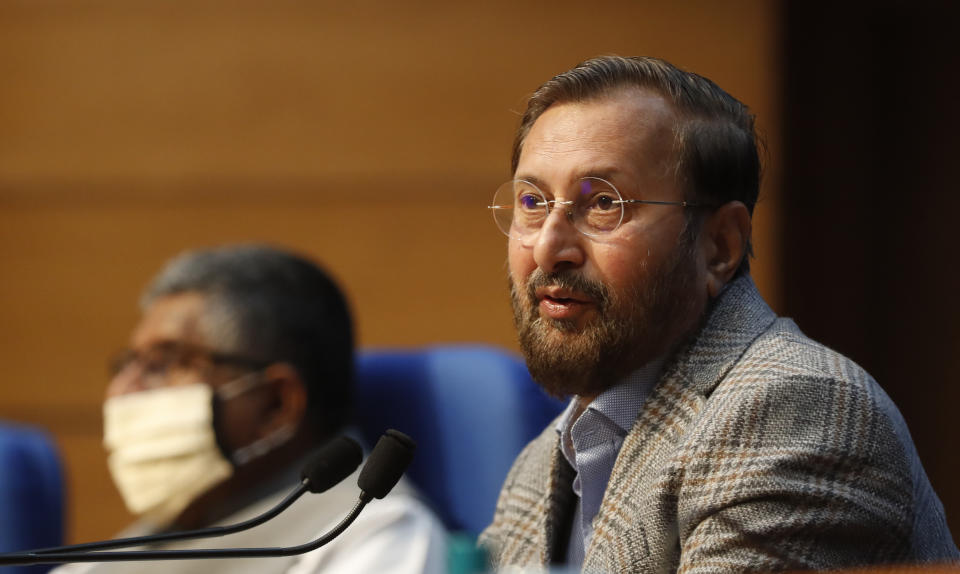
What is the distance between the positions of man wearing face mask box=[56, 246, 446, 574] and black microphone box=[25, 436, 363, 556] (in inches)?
29.2

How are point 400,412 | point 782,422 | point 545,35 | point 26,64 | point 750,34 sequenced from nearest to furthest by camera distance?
point 782,422 < point 400,412 < point 750,34 < point 545,35 < point 26,64

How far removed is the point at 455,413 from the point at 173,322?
0.51 m

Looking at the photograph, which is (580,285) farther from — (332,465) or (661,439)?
(332,465)

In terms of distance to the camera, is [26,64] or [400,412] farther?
[26,64]

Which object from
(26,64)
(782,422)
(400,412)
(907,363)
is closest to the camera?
(782,422)

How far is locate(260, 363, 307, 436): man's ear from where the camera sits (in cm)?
179

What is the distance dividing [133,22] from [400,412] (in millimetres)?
1438

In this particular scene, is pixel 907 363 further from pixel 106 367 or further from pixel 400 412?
pixel 106 367

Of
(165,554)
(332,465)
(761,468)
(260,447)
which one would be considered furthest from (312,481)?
(260,447)

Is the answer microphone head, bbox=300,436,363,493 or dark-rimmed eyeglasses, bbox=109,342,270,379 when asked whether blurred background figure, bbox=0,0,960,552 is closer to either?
dark-rimmed eyeglasses, bbox=109,342,270,379

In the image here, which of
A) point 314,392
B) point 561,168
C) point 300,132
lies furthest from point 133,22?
point 561,168

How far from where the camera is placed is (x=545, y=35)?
252cm

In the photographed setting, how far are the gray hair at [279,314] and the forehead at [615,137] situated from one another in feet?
3.56

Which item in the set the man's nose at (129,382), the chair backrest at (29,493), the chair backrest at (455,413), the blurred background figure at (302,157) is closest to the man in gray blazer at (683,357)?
the chair backrest at (455,413)
